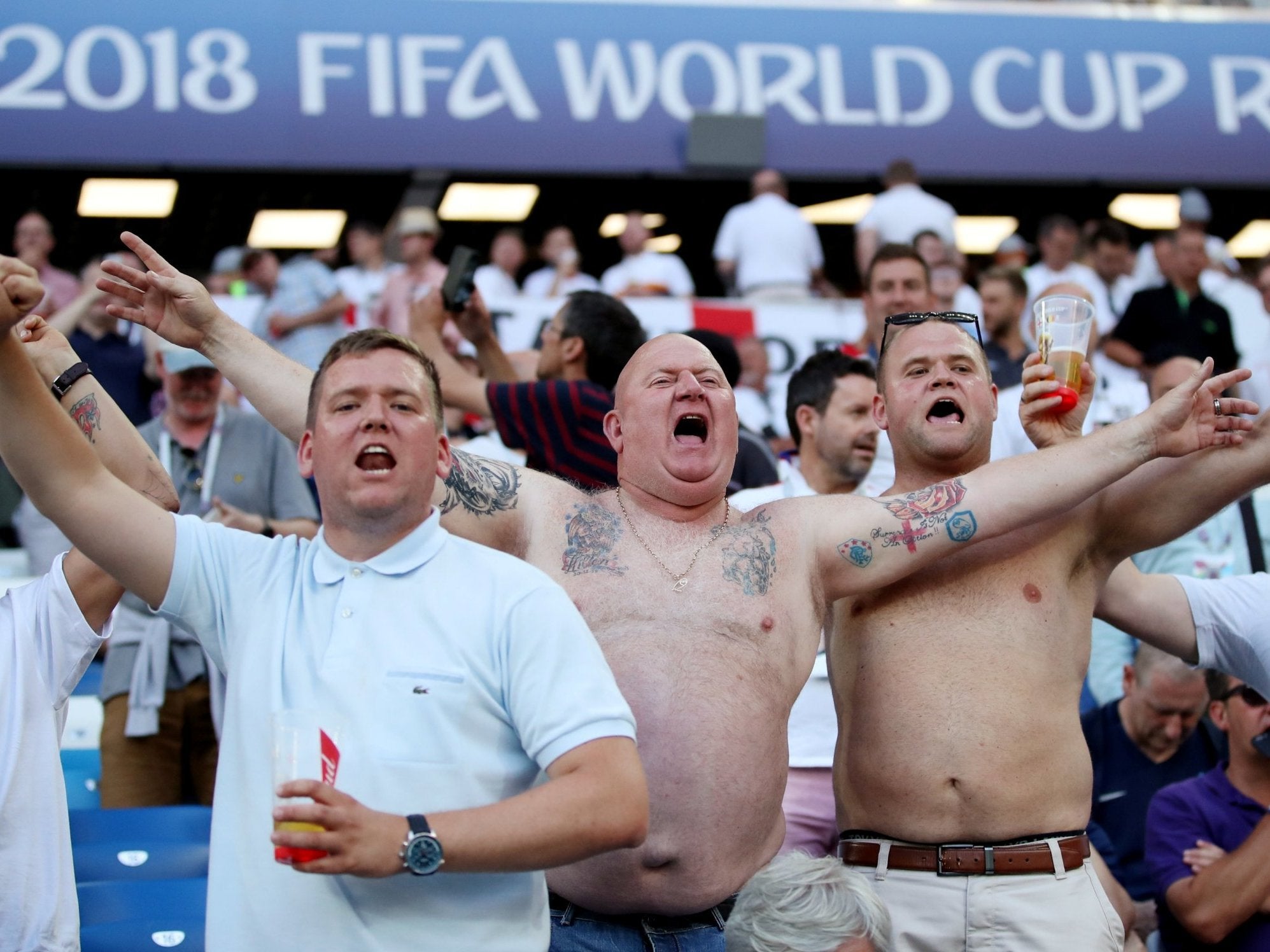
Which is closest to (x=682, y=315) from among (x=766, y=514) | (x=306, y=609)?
(x=766, y=514)

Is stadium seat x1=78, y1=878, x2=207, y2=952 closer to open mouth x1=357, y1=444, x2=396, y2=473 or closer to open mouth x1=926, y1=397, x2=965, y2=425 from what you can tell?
open mouth x1=357, y1=444, x2=396, y2=473

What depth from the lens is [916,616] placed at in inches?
145

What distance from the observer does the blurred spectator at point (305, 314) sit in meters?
8.66

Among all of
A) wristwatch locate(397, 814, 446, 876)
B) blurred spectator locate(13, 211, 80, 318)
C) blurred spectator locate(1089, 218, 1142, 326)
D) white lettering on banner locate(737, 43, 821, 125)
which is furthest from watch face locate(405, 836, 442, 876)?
white lettering on banner locate(737, 43, 821, 125)

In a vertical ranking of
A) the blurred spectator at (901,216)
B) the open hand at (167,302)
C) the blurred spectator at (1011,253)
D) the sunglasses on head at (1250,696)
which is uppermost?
the blurred spectator at (1011,253)

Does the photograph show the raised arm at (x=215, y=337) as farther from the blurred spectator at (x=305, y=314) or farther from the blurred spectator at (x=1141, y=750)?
the blurred spectator at (x=305, y=314)

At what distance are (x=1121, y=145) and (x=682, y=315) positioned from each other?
4.99 metres

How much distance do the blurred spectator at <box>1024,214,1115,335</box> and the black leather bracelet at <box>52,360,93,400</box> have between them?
858 cm

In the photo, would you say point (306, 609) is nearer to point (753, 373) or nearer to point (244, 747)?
point (244, 747)

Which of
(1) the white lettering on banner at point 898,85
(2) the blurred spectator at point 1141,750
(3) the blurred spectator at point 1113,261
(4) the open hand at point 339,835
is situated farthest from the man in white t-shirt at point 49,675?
(1) the white lettering on banner at point 898,85

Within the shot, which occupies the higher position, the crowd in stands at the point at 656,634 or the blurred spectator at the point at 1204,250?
the blurred spectator at the point at 1204,250

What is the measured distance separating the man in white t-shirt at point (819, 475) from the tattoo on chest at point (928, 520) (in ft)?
3.76

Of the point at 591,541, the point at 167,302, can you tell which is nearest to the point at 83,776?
the point at 167,302

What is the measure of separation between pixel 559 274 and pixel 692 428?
309 inches
